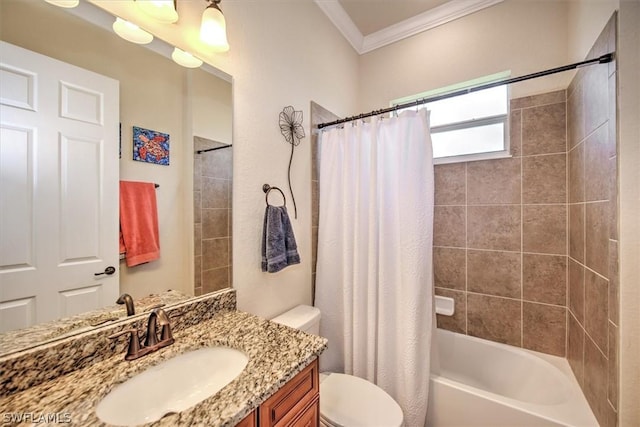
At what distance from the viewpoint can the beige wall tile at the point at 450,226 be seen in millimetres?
1912

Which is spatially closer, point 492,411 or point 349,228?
point 492,411

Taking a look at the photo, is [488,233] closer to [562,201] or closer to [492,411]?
[562,201]

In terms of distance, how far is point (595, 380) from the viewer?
114 cm

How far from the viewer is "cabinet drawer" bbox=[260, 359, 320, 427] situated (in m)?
0.71

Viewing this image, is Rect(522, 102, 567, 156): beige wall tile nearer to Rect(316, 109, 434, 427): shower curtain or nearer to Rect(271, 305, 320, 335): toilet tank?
Rect(316, 109, 434, 427): shower curtain

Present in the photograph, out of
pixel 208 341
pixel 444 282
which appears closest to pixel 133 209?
pixel 208 341

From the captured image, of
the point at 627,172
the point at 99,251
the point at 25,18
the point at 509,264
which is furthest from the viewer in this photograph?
the point at 509,264

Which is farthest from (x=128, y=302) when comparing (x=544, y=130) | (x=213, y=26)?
(x=544, y=130)

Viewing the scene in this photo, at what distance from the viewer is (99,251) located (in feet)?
2.73

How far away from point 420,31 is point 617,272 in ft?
6.75

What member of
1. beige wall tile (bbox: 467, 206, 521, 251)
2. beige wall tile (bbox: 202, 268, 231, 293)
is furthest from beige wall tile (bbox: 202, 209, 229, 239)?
beige wall tile (bbox: 467, 206, 521, 251)

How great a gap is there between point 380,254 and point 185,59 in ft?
4.43

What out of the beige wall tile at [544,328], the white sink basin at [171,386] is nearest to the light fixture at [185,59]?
the white sink basin at [171,386]

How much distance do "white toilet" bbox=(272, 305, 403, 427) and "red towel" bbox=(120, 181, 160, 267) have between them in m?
0.78
